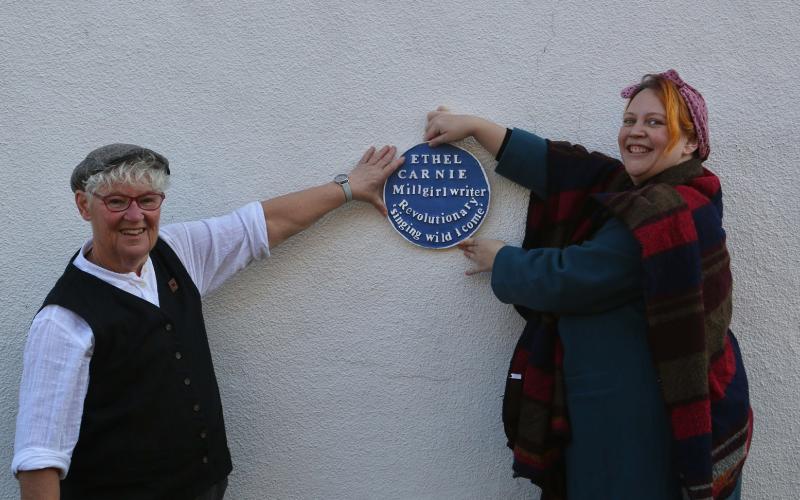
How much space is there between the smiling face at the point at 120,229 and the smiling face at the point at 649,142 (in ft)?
5.09

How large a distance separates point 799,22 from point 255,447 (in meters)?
2.70

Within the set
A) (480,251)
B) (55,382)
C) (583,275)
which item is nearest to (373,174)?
(480,251)

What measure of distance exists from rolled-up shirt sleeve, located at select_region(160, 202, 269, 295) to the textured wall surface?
0.59 feet

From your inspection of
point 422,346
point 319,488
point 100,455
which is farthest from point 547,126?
point 100,455

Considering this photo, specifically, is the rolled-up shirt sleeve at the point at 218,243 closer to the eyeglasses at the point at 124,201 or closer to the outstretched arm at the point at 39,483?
the eyeglasses at the point at 124,201

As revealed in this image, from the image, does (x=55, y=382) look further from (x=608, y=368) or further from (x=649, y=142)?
(x=649, y=142)

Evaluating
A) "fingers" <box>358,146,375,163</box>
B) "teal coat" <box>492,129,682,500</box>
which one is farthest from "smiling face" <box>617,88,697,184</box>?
"fingers" <box>358,146,375,163</box>

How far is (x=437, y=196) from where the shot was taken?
259cm

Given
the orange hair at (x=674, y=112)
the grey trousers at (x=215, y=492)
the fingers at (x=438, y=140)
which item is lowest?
the grey trousers at (x=215, y=492)

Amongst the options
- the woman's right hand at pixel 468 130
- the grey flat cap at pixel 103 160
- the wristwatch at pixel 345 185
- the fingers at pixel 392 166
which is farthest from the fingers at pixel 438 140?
the grey flat cap at pixel 103 160

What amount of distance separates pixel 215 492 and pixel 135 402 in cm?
53

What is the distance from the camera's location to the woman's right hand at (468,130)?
247 centimetres

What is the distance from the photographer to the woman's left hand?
243 centimetres

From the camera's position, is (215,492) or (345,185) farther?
(345,185)
